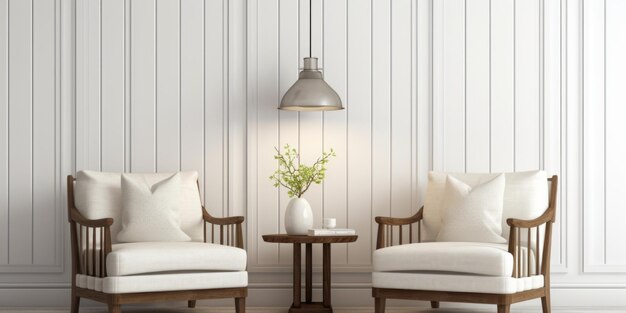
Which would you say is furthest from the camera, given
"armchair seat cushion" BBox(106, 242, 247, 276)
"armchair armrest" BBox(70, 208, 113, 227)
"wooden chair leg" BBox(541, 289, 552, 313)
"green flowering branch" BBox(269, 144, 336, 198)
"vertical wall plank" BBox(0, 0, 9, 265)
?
"vertical wall plank" BBox(0, 0, 9, 265)

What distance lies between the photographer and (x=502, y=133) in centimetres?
549

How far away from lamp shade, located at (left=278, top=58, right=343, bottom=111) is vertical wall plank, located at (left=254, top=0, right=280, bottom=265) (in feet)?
1.19

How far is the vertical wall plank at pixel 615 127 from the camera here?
546 cm

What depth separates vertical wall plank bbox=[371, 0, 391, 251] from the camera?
5.47m

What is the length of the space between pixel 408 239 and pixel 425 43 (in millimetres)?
1312

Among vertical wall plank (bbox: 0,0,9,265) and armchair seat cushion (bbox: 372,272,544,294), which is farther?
vertical wall plank (bbox: 0,0,9,265)

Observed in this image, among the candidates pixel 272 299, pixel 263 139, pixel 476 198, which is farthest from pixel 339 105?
pixel 272 299

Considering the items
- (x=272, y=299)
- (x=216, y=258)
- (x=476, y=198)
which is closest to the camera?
(x=216, y=258)

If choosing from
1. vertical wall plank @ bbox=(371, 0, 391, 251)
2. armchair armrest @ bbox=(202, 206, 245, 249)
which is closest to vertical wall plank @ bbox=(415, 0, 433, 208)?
vertical wall plank @ bbox=(371, 0, 391, 251)

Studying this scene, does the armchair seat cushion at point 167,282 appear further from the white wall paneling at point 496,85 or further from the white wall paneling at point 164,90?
the white wall paneling at point 496,85

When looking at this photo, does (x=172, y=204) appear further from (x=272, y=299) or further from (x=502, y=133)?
(x=502, y=133)

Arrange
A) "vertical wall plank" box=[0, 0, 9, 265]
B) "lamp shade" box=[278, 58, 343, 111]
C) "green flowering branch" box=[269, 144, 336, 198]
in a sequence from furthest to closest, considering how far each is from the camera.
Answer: "vertical wall plank" box=[0, 0, 9, 265]
"green flowering branch" box=[269, 144, 336, 198]
"lamp shade" box=[278, 58, 343, 111]

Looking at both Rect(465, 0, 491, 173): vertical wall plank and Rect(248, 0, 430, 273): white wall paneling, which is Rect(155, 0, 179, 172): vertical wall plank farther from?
Rect(465, 0, 491, 173): vertical wall plank

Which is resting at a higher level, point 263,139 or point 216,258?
point 263,139
